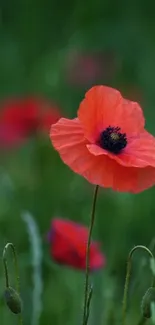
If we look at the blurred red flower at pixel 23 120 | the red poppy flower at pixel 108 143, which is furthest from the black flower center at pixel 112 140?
the blurred red flower at pixel 23 120

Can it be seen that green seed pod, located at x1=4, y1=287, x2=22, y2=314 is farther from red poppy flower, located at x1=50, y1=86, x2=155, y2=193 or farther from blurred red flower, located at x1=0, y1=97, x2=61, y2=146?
blurred red flower, located at x1=0, y1=97, x2=61, y2=146

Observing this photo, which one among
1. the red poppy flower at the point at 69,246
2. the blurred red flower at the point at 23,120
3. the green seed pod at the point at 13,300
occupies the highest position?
the blurred red flower at the point at 23,120

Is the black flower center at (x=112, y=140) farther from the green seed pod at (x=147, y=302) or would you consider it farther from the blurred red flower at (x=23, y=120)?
the blurred red flower at (x=23, y=120)

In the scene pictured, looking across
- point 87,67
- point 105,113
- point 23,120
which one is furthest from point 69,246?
point 87,67

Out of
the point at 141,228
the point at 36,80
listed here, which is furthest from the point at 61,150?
the point at 36,80

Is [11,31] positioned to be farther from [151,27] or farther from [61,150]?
[61,150]

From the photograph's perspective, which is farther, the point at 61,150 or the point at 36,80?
the point at 36,80
